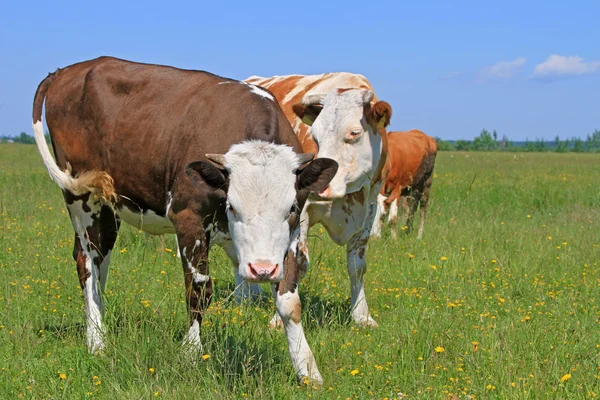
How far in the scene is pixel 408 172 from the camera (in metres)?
13.9

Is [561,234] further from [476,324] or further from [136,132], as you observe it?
[136,132]

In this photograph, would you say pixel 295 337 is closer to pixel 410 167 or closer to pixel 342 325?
pixel 342 325

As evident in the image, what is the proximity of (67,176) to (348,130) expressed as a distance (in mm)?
2433

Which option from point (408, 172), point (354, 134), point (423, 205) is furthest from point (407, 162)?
point (354, 134)

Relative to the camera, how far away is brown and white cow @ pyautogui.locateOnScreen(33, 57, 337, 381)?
15.3 ft

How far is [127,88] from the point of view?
6191 mm

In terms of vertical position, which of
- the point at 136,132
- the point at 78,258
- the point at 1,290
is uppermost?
the point at 136,132

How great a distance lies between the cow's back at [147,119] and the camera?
17.5ft

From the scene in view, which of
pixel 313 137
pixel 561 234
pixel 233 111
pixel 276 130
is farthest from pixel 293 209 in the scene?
pixel 561 234

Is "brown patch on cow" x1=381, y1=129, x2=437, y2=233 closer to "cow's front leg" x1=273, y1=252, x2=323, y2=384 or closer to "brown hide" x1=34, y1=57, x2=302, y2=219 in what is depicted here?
"brown hide" x1=34, y1=57, x2=302, y2=219

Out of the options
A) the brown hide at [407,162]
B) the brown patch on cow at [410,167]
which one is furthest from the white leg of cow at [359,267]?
the brown hide at [407,162]

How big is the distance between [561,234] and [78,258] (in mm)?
7379

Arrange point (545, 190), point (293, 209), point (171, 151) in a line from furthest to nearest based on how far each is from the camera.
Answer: point (545, 190), point (171, 151), point (293, 209)

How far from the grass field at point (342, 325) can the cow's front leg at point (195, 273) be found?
111mm
